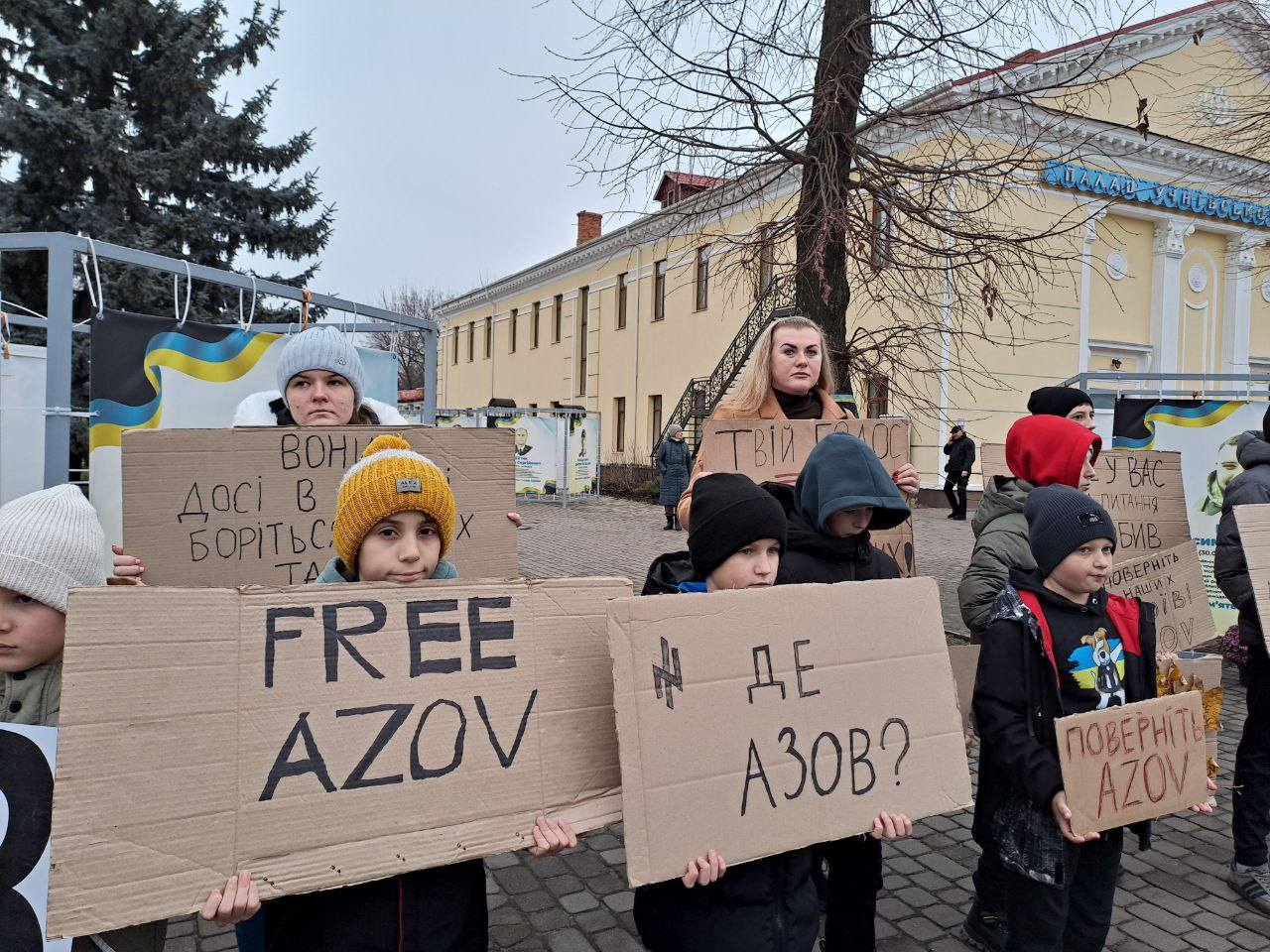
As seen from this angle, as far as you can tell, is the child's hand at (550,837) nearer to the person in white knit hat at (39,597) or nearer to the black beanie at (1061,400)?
the person in white knit hat at (39,597)

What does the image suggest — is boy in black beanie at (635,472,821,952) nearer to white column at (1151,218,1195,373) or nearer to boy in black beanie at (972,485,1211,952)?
boy in black beanie at (972,485,1211,952)

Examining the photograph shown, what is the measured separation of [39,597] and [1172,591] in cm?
410

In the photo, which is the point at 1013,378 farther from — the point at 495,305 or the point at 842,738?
the point at 495,305

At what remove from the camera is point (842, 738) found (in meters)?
1.97

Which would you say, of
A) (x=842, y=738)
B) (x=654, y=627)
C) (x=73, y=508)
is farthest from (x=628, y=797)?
(x=73, y=508)

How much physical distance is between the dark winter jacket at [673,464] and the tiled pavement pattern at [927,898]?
41.0 feet

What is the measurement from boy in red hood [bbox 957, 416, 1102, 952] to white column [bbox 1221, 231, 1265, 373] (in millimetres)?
26046

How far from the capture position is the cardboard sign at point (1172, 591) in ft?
11.9

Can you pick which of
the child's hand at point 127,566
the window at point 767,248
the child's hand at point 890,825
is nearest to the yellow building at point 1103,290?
the window at point 767,248

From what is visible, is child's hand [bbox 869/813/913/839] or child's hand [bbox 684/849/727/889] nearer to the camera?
child's hand [bbox 684/849/727/889]

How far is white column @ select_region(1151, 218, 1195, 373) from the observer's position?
23.1 meters

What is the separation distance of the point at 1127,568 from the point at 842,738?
2.34 meters

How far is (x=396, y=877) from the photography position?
1827 millimetres

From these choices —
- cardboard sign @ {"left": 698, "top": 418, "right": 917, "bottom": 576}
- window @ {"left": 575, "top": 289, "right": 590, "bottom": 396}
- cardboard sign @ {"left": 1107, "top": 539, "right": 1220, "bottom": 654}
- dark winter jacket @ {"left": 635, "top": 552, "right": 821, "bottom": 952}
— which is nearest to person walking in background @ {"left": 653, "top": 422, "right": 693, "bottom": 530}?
cardboard sign @ {"left": 1107, "top": 539, "right": 1220, "bottom": 654}
